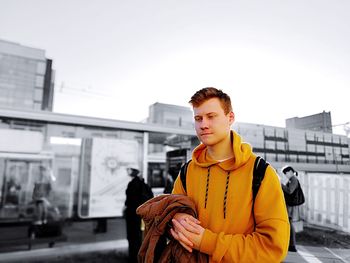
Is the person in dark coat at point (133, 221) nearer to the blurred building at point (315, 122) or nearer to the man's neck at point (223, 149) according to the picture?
the blurred building at point (315, 122)

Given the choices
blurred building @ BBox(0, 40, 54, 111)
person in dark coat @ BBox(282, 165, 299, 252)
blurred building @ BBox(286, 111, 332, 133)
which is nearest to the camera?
blurred building @ BBox(286, 111, 332, 133)

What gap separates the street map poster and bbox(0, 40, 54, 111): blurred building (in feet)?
151

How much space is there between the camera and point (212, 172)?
1.35 metres

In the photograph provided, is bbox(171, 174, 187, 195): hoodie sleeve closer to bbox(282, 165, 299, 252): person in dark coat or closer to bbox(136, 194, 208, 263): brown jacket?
bbox(136, 194, 208, 263): brown jacket

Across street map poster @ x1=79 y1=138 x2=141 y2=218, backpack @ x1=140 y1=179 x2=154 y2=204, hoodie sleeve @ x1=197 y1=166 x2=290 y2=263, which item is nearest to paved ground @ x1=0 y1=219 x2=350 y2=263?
street map poster @ x1=79 y1=138 x2=141 y2=218

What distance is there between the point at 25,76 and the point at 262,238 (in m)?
57.4

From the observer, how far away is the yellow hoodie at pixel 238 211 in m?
1.05

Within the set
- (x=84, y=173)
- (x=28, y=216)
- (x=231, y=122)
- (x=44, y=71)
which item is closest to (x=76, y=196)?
(x=84, y=173)

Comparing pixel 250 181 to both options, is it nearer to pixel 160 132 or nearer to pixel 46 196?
pixel 160 132

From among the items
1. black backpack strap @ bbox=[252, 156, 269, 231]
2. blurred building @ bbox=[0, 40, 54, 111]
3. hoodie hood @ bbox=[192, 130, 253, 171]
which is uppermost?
blurred building @ bbox=[0, 40, 54, 111]

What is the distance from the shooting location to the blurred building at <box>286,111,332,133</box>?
11.6ft

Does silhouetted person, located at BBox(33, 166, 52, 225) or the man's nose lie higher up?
the man's nose

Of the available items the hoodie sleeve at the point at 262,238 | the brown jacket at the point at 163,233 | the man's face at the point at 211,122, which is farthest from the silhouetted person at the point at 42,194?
the hoodie sleeve at the point at 262,238

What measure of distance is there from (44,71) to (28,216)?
1953 inches
